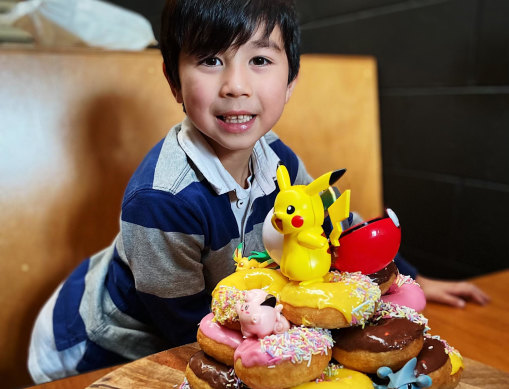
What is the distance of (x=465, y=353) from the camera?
0.88 metres

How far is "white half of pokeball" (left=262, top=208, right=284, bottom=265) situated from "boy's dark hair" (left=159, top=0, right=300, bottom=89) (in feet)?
0.61

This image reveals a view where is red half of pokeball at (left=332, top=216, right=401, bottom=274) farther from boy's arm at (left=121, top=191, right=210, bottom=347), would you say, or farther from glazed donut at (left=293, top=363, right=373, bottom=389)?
boy's arm at (left=121, top=191, right=210, bottom=347)

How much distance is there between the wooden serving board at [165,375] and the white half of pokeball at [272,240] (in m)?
0.14

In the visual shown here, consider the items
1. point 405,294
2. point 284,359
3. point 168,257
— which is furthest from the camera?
point 168,257

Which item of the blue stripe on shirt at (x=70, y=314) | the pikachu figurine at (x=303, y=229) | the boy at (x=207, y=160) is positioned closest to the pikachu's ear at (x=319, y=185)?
the pikachu figurine at (x=303, y=229)

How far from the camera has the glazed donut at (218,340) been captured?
0.45m

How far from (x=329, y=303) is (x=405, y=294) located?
121mm

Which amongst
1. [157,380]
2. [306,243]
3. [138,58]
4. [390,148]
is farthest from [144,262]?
[390,148]

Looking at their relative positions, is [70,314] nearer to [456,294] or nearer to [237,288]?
[237,288]

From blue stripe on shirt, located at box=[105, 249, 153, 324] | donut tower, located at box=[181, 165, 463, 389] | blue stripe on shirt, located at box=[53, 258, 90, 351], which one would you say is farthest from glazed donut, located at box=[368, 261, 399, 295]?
blue stripe on shirt, located at box=[53, 258, 90, 351]

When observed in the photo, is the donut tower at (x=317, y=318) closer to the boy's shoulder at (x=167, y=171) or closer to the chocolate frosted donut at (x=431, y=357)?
the chocolate frosted donut at (x=431, y=357)

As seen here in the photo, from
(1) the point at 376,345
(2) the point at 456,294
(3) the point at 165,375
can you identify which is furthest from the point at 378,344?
(2) the point at 456,294

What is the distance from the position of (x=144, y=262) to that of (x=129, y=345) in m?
0.20

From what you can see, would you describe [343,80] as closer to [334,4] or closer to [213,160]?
[334,4]
